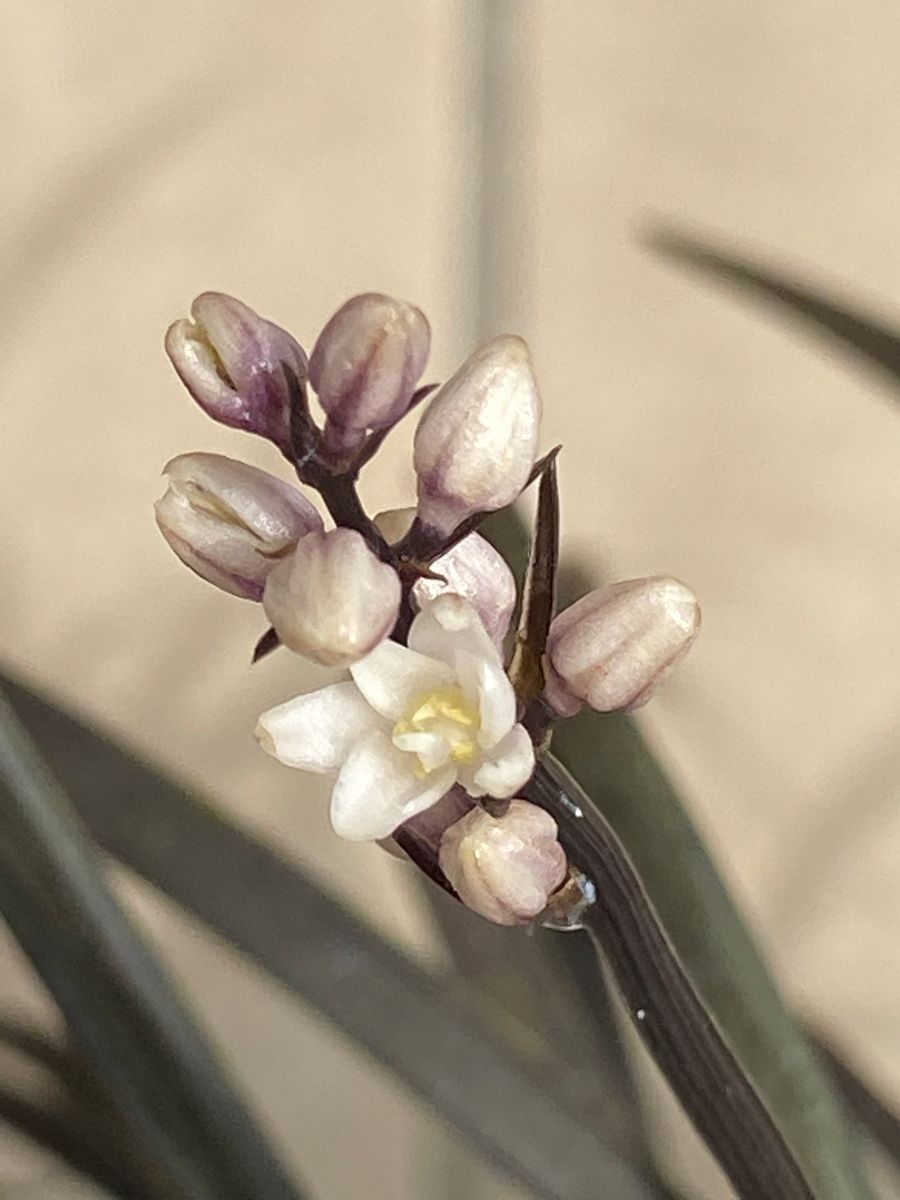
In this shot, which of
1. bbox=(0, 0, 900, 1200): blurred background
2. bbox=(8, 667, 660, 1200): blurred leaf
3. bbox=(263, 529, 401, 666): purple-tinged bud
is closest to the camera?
bbox=(263, 529, 401, 666): purple-tinged bud

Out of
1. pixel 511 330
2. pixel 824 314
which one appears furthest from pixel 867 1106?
pixel 511 330

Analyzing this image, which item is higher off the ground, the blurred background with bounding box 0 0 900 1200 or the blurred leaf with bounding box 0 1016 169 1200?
the blurred background with bounding box 0 0 900 1200

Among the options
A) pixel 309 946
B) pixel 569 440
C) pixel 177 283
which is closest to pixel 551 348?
pixel 569 440

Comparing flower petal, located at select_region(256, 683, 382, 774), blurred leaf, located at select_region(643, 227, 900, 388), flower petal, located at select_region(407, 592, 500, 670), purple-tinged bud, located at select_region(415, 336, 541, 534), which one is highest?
blurred leaf, located at select_region(643, 227, 900, 388)

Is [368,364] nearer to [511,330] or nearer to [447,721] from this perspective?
[447,721]

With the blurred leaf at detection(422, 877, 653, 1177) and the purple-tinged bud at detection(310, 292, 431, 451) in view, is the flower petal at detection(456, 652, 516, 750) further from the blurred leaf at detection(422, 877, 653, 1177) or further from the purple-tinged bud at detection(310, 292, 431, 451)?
the blurred leaf at detection(422, 877, 653, 1177)

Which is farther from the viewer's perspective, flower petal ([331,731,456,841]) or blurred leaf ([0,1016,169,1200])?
blurred leaf ([0,1016,169,1200])

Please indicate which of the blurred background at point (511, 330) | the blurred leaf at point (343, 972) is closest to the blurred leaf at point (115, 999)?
the blurred leaf at point (343, 972)

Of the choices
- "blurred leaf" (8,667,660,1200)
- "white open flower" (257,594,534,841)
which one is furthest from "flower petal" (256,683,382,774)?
"blurred leaf" (8,667,660,1200)
